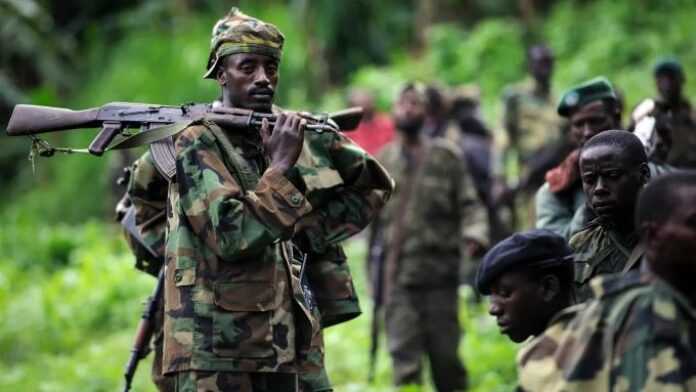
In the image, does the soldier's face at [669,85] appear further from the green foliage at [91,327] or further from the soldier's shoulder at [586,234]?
the soldier's shoulder at [586,234]

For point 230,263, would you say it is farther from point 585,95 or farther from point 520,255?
point 585,95

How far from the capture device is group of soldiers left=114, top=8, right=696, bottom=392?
157 inches

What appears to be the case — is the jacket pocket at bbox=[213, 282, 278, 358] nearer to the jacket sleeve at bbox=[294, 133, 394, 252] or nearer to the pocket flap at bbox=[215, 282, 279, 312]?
the pocket flap at bbox=[215, 282, 279, 312]

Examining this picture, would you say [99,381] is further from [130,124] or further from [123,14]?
[123,14]

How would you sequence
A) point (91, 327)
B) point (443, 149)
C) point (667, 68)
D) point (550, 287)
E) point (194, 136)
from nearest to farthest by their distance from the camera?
point (550, 287) < point (194, 136) < point (667, 68) < point (443, 149) < point (91, 327)

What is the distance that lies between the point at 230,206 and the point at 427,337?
485cm

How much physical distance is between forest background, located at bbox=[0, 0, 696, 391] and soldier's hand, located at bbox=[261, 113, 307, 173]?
291 inches

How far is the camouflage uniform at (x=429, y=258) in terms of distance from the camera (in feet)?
33.4

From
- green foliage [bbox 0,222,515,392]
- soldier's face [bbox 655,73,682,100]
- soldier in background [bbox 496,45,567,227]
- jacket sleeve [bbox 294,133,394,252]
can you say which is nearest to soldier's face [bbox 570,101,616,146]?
jacket sleeve [bbox 294,133,394,252]

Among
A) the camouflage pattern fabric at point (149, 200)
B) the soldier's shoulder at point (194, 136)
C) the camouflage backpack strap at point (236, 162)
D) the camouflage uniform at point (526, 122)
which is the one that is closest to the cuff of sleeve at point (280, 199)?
the camouflage backpack strap at point (236, 162)

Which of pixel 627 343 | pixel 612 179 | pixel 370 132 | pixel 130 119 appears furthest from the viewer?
pixel 370 132

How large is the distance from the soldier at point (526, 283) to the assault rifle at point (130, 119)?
1.22 metres

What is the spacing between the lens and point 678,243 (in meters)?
3.94

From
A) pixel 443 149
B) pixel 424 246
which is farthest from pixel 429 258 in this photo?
pixel 443 149
